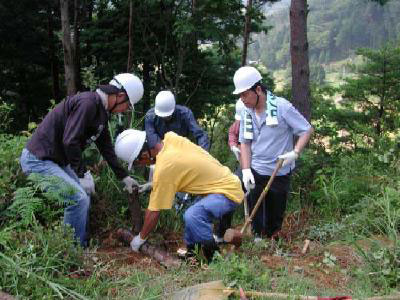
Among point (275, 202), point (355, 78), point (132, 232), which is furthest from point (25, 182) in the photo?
point (355, 78)

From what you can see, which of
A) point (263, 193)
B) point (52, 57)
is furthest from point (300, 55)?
point (52, 57)

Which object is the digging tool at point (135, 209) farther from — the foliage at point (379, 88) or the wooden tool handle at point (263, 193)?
the foliage at point (379, 88)

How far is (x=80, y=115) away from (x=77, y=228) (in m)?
1.08

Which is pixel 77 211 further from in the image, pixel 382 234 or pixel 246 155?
pixel 382 234

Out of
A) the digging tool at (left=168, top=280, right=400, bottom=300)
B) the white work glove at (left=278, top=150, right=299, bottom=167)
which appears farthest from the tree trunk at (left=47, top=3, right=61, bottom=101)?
the digging tool at (left=168, top=280, right=400, bottom=300)

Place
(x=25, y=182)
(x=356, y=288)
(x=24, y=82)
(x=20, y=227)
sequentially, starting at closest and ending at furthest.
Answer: (x=356, y=288), (x=20, y=227), (x=25, y=182), (x=24, y=82)

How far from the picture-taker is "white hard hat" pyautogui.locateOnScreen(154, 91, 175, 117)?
5.48m

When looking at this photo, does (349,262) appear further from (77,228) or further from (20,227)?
(20,227)

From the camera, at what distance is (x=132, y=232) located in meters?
4.68

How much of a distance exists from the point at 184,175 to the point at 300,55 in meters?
3.84

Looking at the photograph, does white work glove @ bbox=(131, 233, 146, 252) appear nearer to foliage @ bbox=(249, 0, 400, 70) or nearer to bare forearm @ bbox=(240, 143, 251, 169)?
bare forearm @ bbox=(240, 143, 251, 169)

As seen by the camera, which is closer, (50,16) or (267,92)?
(267,92)

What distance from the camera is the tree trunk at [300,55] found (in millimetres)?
6672

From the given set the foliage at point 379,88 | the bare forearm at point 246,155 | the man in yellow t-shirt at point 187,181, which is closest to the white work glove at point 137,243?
the man in yellow t-shirt at point 187,181
